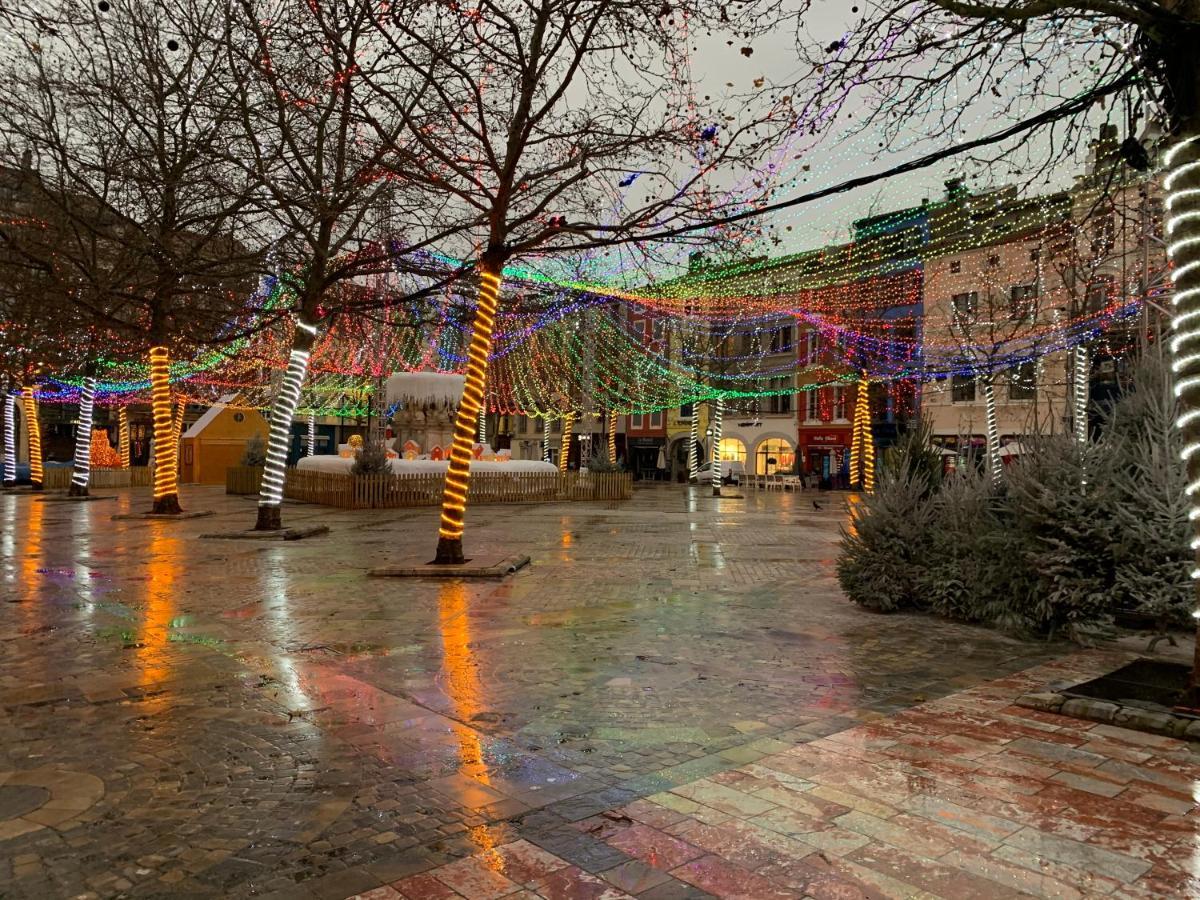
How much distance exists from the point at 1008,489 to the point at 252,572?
9.27m

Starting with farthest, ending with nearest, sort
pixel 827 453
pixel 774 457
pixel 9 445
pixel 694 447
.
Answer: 1. pixel 694 447
2. pixel 774 457
3. pixel 827 453
4. pixel 9 445

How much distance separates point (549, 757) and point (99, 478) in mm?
33263

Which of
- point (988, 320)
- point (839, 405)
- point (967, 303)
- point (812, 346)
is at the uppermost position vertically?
point (967, 303)

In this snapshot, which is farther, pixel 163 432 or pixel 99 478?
pixel 99 478

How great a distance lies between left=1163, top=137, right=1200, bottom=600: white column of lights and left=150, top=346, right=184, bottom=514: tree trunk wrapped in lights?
59.4ft

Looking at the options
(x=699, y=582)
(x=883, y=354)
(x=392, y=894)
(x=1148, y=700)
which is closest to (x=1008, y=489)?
(x=1148, y=700)

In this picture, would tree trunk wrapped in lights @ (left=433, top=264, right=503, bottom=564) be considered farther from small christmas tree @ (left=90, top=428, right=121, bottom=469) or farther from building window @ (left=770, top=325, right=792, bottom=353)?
building window @ (left=770, top=325, right=792, bottom=353)

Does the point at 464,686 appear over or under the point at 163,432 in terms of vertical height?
under

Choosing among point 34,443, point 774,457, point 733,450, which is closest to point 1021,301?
point 774,457

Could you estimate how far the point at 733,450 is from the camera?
4872 centimetres

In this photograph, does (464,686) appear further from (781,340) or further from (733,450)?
(733,450)

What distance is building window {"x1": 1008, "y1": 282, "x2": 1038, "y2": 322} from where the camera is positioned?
26.3 m

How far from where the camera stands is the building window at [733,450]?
158ft

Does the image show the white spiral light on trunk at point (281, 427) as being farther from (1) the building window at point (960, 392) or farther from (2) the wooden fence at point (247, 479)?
(1) the building window at point (960, 392)
